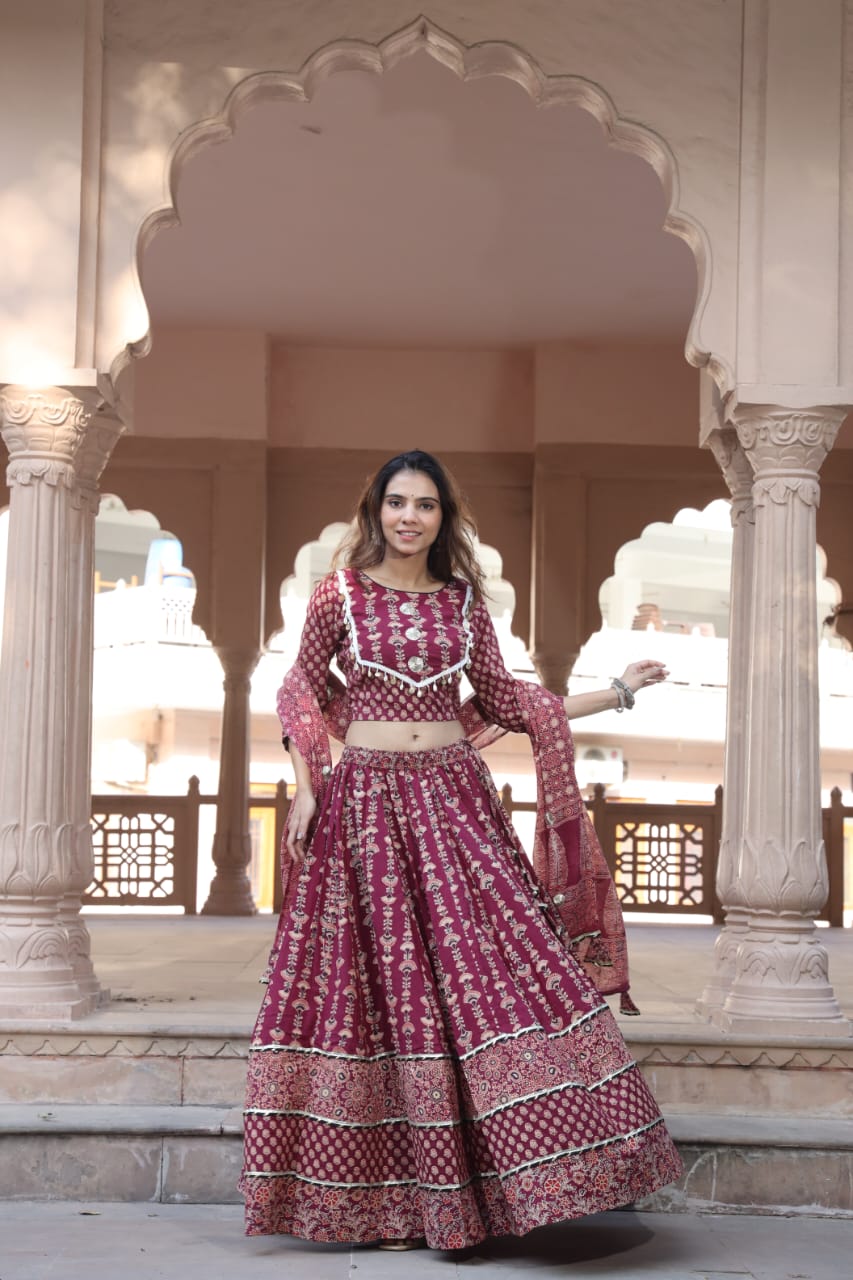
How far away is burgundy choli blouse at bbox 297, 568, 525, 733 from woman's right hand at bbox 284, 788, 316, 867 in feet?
0.73

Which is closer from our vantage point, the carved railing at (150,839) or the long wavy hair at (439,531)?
the long wavy hair at (439,531)

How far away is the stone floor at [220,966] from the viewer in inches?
165

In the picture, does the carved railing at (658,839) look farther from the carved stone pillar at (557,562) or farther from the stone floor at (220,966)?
the carved stone pillar at (557,562)

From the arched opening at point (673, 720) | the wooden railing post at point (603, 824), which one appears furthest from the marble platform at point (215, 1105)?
the arched opening at point (673, 720)

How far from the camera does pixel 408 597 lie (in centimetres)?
336

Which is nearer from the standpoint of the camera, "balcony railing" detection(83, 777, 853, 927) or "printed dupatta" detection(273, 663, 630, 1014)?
"printed dupatta" detection(273, 663, 630, 1014)

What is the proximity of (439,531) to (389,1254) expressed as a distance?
4.99 ft

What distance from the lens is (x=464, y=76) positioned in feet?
14.0

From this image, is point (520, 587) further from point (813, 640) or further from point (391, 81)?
point (813, 640)

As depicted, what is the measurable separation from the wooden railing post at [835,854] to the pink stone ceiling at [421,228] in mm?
2882

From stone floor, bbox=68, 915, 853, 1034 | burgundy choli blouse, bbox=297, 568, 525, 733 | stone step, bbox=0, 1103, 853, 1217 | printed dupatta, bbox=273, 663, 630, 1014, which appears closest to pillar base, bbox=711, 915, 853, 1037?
stone floor, bbox=68, 915, 853, 1034

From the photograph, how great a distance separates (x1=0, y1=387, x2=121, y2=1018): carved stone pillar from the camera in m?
3.95

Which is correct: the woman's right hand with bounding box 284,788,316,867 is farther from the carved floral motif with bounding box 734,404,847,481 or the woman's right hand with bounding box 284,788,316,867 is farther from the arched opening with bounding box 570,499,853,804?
the arched opening with bounding box 570,499,853,804

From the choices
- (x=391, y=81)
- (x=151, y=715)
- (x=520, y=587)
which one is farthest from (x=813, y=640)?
(x=151, y=715)
